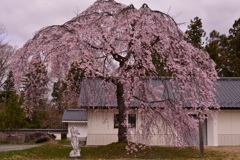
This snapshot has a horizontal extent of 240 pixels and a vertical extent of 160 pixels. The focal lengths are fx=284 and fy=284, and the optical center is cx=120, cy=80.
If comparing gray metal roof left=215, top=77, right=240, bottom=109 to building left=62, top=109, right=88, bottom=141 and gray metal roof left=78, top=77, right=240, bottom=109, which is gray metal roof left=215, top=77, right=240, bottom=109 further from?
building left=62, top=109, right=88, bottom=141

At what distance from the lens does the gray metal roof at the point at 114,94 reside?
1423cm

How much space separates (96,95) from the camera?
14312 mm

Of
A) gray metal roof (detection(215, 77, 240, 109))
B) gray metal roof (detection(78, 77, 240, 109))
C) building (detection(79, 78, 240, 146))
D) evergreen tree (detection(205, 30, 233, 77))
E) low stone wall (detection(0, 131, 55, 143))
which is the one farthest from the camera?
evergreen tree (detection(205, 30, 233, 77))

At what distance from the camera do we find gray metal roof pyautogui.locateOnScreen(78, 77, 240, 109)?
14227 mm

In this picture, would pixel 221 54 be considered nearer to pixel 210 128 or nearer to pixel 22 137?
pixel 210 128

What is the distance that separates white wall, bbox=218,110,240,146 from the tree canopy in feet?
26.7

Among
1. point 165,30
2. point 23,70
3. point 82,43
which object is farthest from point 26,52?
point 165,30

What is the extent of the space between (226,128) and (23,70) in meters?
13.6

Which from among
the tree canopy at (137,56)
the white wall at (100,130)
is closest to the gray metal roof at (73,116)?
the white wall at (100,130)

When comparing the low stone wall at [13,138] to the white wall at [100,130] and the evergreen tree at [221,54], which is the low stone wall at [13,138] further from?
the evergreen tree at [221,54]

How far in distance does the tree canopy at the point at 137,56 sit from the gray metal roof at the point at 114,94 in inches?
101

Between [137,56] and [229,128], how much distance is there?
11332 mm

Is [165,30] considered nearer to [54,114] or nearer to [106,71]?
[106,71]

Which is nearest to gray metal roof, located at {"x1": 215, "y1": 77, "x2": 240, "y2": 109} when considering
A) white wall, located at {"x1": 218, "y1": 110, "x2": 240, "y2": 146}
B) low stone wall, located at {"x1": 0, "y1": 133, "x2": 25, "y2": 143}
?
white wall, located at {"x1": 218, "y1": 110, "x2": 240, "y2": 146}
